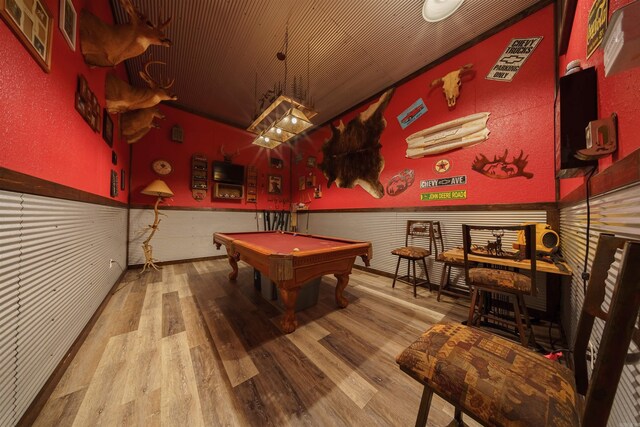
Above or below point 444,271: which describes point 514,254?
above

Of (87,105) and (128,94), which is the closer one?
(87,105)

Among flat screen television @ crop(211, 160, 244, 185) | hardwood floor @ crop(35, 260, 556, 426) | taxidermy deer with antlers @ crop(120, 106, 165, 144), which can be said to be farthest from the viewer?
flat screen television @ crop(211, 160, 244, 185)

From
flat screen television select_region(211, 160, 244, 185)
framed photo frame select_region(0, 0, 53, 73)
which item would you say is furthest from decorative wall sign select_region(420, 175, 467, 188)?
flat screen television select_region(211, 160, 244, 185)

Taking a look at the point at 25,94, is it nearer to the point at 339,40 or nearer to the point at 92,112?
the point at 92,112

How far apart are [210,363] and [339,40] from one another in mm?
3916

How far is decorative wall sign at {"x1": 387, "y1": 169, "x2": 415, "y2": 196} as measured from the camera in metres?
3.42

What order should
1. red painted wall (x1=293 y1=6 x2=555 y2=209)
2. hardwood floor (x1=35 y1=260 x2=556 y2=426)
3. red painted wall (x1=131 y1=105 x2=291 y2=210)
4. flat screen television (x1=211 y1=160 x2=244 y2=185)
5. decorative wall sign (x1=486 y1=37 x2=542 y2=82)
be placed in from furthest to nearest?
flat screen television (x1=211 y1=160 x2=244 y2=185)
red painted wall (x1=131 y1=105 x2=291 y2=210)
decorative wall sign (x1=486 y1=37 x2=542 y2=82)
red painted wall (x1=293 y1=6 x2=555 y2=209)
hardwood floor (x1=35 y1=260 x2=556 y2=426)

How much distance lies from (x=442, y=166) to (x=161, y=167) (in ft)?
17.4

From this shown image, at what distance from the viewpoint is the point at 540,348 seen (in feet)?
5.50

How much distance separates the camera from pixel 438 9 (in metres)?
2.41

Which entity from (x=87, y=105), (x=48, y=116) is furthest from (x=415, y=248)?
(x=87, y=105)

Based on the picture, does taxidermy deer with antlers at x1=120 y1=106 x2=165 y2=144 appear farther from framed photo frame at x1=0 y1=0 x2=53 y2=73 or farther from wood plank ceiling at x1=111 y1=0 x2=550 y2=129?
framed photo frame at x1=0 y1=0 x2=53 y2=73

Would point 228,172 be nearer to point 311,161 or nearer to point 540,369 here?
point 311,161

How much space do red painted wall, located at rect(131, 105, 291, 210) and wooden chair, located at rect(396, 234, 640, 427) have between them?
17.1 ft
